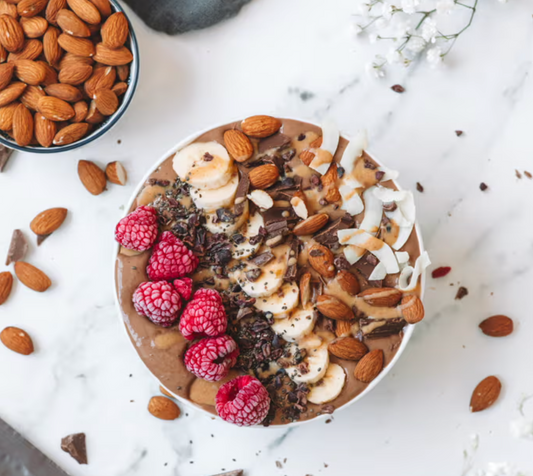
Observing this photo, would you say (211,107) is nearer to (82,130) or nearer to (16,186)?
(82,130)

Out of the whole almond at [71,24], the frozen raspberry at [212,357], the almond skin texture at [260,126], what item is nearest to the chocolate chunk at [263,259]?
the frozen raspberry at [212,357]

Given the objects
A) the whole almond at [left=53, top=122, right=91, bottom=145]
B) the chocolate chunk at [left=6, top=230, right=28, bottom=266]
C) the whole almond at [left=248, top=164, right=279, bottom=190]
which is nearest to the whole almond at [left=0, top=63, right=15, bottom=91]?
the whole almond at [left=53, top=122, right=91, bottom=145]

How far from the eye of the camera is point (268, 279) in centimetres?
163

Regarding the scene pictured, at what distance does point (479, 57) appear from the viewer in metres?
2.00

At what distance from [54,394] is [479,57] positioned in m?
1.75

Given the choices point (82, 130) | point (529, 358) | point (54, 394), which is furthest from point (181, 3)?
point (529, 358)

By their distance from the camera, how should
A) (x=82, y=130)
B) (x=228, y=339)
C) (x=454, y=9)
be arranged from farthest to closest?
1. (x=454, y=9)
2. (x=82, y=130)
3. (x=228, y=339)

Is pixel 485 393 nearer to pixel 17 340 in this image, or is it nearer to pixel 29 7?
pixel 17 340

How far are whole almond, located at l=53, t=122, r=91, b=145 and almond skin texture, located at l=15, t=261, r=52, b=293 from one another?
43 cm

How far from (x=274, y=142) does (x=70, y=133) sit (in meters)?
0.63

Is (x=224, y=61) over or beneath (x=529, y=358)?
over

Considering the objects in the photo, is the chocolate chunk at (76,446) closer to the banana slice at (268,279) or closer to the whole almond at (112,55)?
the banana slice at (268,279)

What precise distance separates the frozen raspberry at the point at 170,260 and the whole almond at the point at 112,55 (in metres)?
0.58

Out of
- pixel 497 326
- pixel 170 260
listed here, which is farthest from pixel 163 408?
pixel 497 326
